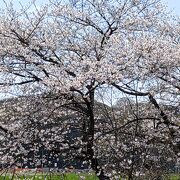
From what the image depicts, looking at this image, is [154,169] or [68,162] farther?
[68,162]

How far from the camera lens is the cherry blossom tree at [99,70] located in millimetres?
7750

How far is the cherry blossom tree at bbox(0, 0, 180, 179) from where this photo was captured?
7.75m

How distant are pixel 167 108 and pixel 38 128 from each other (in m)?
2.33

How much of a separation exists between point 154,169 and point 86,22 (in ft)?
11.3

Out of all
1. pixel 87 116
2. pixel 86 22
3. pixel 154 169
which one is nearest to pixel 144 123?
pixel 87 116

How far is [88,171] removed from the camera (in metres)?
8.34

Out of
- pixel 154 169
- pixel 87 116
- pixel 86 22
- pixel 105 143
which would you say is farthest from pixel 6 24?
pixel 154 169

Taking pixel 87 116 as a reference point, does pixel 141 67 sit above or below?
above

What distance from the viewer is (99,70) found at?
25.3ft

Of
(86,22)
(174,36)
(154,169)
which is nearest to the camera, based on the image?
(154,169)

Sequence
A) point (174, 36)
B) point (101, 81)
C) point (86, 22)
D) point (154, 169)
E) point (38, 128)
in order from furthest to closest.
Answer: point (174, 36)
point (86, 22)
point (38, 128)
point (101, 81)
point (154, 169)

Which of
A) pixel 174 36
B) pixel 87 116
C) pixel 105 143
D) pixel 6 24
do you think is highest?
pixel 174 36

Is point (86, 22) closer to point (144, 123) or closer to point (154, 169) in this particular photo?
point (144, 123)

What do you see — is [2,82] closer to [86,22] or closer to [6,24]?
[6,24]
